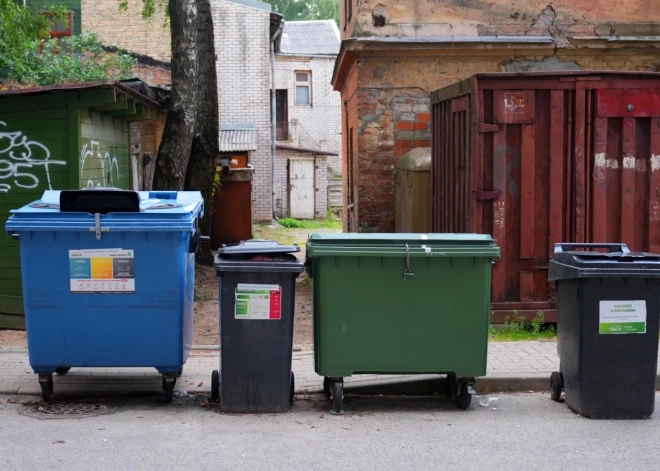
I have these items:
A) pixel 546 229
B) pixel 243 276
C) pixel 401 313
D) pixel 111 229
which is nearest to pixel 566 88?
pixel 546 229

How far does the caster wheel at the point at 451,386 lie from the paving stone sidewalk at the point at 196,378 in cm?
23

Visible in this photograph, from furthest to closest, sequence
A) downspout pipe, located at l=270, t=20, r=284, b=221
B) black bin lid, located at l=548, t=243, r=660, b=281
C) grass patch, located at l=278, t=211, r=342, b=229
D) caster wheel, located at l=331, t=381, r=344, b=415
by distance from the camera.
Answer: grass patch, located at l=278, t=211, r=342, b=229
downspout pipe, located at l=270, t=20, r=284, b=221
caster wheel, located at l=331, t=381, r=344, b=415
black bin lid, located at l=548, t=243, r=660, b=281

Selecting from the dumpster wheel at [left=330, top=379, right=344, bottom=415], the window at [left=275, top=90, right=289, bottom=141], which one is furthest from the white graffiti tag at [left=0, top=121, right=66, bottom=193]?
the window at [left=275, top=90, right=289, bottom=141]

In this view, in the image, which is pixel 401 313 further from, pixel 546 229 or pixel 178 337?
pixel 546 229

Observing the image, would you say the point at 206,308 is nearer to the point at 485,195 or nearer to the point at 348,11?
the point at 485,195

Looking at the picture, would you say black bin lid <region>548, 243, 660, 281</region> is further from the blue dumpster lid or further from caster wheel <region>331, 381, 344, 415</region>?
the blue dumpster lid

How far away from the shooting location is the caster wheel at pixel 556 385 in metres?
6.74

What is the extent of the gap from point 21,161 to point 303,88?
27.8 meters

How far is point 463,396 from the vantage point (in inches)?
258

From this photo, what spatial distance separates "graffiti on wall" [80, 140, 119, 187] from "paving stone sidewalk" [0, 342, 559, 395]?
2534 mm

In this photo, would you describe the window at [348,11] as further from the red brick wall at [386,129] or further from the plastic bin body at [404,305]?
the plastic bin body at [404,305]

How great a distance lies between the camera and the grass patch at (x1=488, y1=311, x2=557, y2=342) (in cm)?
910

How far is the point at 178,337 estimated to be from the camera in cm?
644

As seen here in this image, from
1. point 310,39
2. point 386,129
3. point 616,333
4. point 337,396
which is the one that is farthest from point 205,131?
point 310,39
